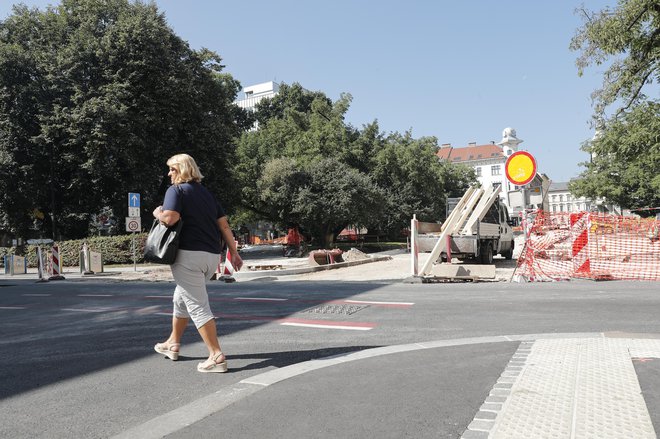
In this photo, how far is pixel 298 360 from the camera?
190 inches

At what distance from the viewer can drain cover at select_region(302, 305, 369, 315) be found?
7.75m

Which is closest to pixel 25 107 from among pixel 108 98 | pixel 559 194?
pixel 108 98

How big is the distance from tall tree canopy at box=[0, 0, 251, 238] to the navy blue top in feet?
81.2

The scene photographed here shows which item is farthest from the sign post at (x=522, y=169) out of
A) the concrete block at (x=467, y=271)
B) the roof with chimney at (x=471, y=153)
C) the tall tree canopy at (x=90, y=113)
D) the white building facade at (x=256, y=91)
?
the white building facade at (x=256, y=91)

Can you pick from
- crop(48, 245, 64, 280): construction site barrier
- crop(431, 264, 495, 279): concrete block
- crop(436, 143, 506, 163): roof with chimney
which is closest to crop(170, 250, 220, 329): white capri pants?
crop(431, 264, 495, 279): concrete block

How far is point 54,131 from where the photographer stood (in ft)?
92.6

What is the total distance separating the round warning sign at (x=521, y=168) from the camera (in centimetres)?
1232

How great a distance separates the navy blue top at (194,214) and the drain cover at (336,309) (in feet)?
11.4

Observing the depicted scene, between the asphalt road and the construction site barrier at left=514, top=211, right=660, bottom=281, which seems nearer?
the asphalt road

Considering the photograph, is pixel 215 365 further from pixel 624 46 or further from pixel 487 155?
pixel 487 155

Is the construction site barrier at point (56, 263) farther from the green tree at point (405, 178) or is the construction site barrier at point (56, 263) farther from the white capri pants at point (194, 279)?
the green tree at point (405, 178)

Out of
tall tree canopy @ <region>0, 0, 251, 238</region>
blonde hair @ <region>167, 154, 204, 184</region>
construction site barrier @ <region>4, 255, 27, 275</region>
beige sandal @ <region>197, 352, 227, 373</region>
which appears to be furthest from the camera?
tall tree canopy @ <region>0, 0, 251, 238</region>

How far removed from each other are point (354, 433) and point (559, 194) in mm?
163752

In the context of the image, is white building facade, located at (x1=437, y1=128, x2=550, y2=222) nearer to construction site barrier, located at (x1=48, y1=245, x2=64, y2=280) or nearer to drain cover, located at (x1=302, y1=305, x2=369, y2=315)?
construction site barrier, located at (x1=48, y1=245, x2=64, y2=280)
